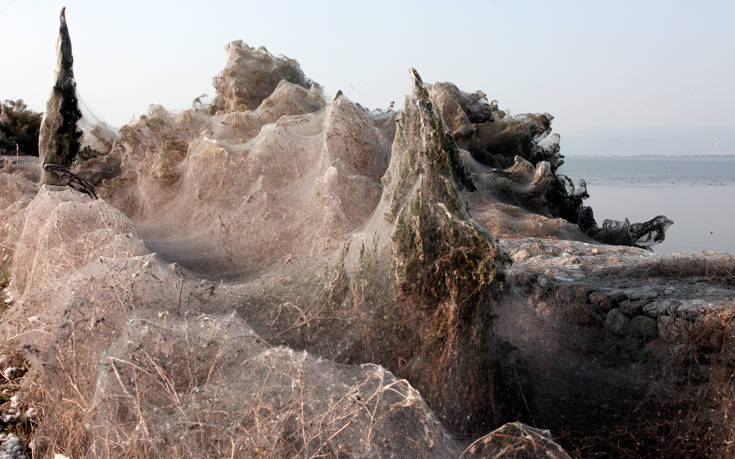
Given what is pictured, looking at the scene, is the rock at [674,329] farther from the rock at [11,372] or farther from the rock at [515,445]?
the rock at [11,372]

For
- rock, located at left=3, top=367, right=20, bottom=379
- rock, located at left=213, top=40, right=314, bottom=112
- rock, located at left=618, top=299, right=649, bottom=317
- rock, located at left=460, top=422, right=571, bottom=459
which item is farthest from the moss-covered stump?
rock, located at left=213, top=40, right=314, bottom=112

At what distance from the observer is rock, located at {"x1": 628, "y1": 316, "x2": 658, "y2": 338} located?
4.25 metres

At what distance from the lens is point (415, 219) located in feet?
11.8

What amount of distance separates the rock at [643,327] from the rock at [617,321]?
45 millimetres

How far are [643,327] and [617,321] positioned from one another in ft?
0.69

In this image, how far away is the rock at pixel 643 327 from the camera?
4246 mm

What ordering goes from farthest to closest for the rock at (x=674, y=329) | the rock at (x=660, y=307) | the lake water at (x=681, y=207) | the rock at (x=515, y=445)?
the lake water at (x=681, y=207)
the rock at (x=660, y=307)
the rock at (x=674, y=329)
the rock at (x=515, y=445)

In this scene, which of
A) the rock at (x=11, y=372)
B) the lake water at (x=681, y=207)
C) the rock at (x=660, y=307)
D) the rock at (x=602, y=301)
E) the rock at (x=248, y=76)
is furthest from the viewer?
the lake water at (x=681, y=207)

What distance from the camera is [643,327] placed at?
4.31 meters

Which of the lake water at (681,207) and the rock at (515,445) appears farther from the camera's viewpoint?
the lake water at (681,207)

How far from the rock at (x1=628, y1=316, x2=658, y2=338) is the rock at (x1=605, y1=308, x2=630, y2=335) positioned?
4cm

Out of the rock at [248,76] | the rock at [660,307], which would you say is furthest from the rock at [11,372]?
the rock at [248,76]

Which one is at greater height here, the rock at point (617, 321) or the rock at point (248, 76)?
the rock at point (248, 76)

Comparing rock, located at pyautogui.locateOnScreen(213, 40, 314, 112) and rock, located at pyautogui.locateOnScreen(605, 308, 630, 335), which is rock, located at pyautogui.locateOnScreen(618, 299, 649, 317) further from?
rock, located at pyautogui.locateOnScreen(213, 40, 314, 112)
